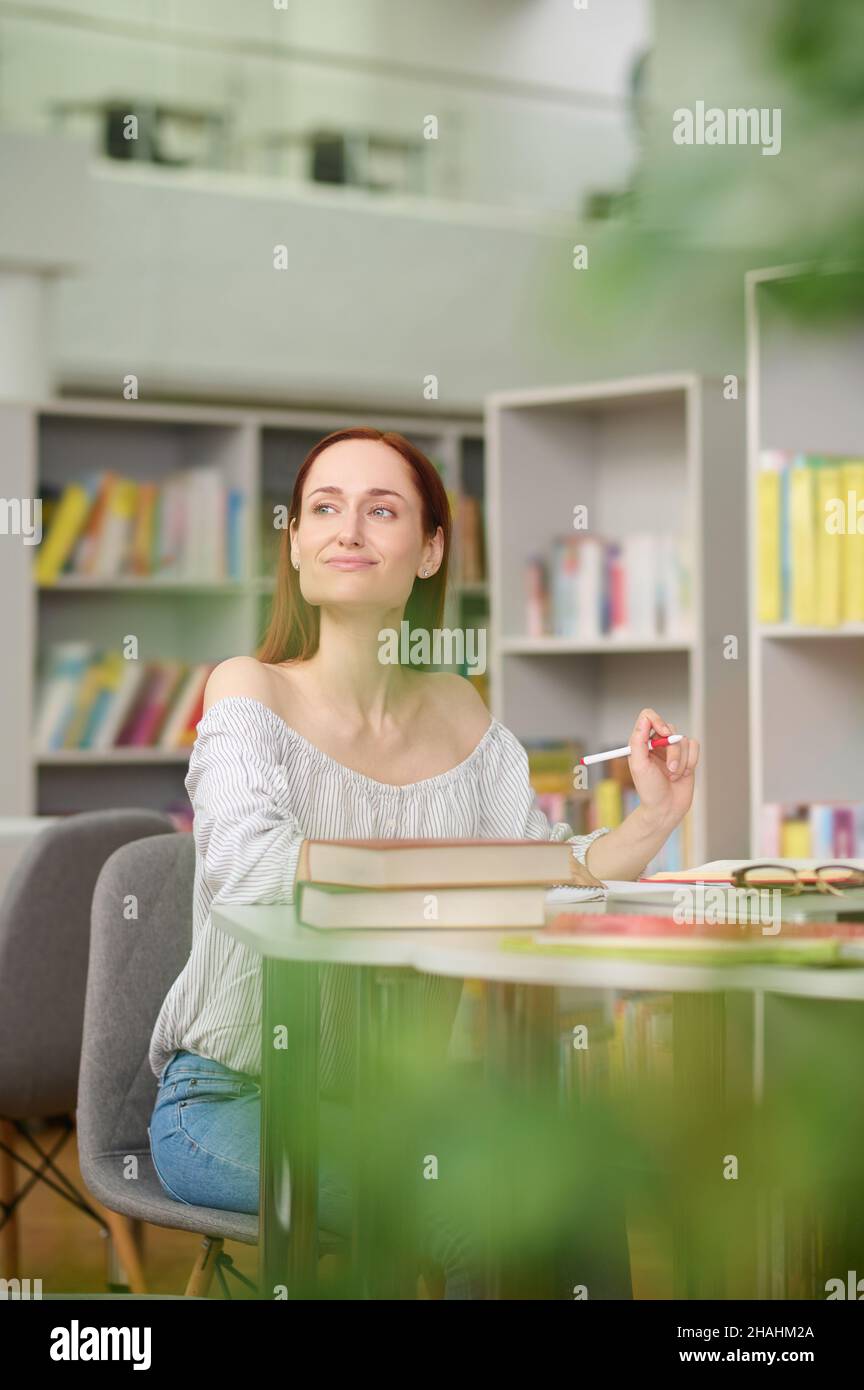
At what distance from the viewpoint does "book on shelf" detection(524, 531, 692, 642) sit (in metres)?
3.54

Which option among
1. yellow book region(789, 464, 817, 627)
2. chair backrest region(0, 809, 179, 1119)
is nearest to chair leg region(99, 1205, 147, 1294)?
chair backrest region(0, 809, 179, 1119)

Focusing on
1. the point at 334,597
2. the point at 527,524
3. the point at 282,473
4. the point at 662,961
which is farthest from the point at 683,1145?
the point at 282,473

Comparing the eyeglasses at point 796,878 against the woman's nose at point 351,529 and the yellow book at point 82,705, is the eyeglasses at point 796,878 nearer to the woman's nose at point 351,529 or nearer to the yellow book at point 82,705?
the woman's nose at point 351,529

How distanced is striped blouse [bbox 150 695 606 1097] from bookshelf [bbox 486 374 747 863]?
190cm

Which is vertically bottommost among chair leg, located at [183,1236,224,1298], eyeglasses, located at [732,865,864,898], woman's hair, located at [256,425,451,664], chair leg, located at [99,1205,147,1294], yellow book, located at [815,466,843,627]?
chair leg, located at [99,1205,147,1294]

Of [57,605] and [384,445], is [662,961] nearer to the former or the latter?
[384,445]

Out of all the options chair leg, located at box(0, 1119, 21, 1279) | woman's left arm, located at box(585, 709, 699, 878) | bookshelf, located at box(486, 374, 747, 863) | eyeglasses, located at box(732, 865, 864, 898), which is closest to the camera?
eyeglasses, located at box(732, 865, 864, 898)

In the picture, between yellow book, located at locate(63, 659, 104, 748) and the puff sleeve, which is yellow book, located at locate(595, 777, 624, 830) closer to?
yellow book, located at locate(63, 659, 104, 748)

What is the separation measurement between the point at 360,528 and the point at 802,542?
1565 millimetres

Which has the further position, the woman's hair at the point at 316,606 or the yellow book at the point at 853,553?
the yellow book at the point at 853,553

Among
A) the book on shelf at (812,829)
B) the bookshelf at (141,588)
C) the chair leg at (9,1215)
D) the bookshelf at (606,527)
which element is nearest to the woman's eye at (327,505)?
the chair leg at (9,1215)

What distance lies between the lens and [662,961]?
789mm

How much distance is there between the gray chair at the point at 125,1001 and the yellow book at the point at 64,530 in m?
2.79

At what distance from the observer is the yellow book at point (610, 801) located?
3564 millimetres
